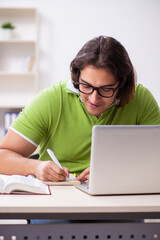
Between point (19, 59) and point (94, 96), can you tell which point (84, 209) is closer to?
point (94, 96)

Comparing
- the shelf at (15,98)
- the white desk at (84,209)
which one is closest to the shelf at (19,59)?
the shelf at (15,98)

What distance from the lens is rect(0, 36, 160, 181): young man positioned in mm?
1539

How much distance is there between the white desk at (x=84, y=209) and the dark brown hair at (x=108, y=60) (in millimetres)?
579

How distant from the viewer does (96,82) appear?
1523mm

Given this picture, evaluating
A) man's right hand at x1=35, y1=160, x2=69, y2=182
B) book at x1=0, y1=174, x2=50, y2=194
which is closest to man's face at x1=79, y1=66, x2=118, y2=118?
man's right hand at x1=35, y1=160, x2=69, y2=182

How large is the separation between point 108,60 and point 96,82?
0.34ft

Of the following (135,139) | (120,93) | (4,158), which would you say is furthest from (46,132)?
(135,139)

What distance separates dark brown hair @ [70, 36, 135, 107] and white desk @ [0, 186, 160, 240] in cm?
58

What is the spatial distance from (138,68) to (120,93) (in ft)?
10.9

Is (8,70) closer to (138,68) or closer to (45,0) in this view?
(45,0)

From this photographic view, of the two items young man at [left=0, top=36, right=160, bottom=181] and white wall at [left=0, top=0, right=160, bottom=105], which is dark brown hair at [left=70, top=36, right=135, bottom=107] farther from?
white wall at [left=0, top=0, right=160, bottom=105]

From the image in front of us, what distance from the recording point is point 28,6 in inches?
190

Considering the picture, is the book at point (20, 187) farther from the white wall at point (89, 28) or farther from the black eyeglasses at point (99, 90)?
the white wall at point (89, 28)

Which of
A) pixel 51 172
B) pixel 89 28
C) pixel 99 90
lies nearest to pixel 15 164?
pixel 51 172
